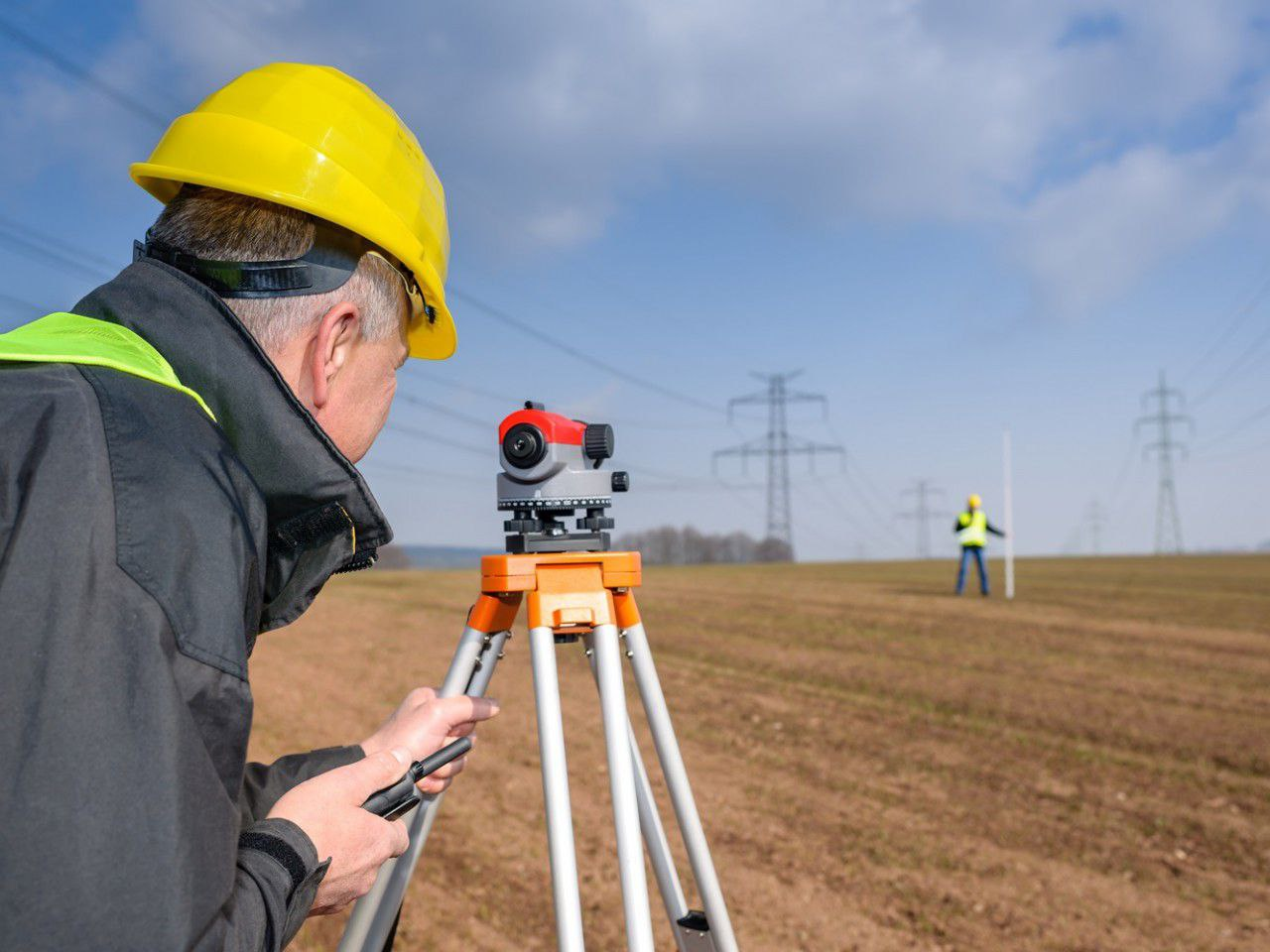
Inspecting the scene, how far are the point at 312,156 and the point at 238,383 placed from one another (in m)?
0.44

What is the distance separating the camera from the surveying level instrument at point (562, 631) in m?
1.92

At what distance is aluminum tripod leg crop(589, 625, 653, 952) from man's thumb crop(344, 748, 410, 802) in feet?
2.16

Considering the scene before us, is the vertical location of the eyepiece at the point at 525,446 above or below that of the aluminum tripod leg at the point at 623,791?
above

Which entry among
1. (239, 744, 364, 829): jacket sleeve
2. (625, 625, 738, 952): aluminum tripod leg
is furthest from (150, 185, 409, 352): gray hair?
(625, 625, 738, 952): aluminum tripod leg

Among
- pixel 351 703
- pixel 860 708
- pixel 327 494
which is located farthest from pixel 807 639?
pixel 327 494

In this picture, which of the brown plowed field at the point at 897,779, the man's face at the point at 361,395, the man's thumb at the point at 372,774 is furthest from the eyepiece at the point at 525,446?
the brown plowed field at the point at 897,779

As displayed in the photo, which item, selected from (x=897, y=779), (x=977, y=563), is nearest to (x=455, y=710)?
(x=897, y=779)

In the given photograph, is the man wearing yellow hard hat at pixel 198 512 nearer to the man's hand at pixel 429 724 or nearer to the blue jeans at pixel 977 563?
the man's hand at pixel 429 724

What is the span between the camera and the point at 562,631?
6.75 ft

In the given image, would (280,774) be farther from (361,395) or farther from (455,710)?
(361,395)

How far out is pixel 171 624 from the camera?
83cm

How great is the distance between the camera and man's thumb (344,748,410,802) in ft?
4.00

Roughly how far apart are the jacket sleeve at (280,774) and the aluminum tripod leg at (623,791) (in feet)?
1.69

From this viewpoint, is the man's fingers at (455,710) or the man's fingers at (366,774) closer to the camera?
the man's fingers at (366,774)
